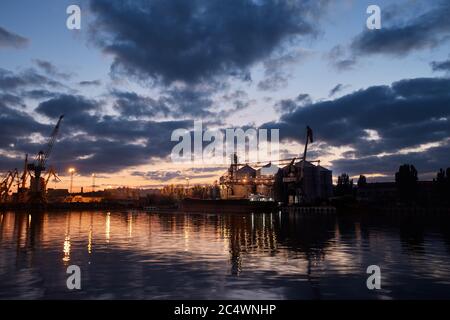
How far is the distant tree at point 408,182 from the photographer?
16638 centimetres

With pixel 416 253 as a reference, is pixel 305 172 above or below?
above

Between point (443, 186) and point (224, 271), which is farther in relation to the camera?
point (443, 186)

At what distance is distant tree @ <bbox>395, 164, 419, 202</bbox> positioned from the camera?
546 feet

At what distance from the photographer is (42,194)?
192625 millimetres

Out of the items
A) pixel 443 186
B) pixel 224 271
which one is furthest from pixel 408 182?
pixel 224 271

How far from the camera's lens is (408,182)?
167250 millimetres

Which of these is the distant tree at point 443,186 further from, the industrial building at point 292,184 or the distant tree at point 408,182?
the industrial building at point 292,184

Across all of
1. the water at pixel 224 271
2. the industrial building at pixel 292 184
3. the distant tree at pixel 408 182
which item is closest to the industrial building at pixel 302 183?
the industrial building at pixel 292 184

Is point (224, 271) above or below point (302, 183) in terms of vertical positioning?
below

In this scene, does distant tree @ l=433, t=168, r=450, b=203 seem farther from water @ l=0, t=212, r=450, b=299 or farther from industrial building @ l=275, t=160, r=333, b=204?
water @ l=0, t=212, r=450, b=299

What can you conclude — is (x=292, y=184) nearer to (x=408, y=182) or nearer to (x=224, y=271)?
(x=408, y=182)
